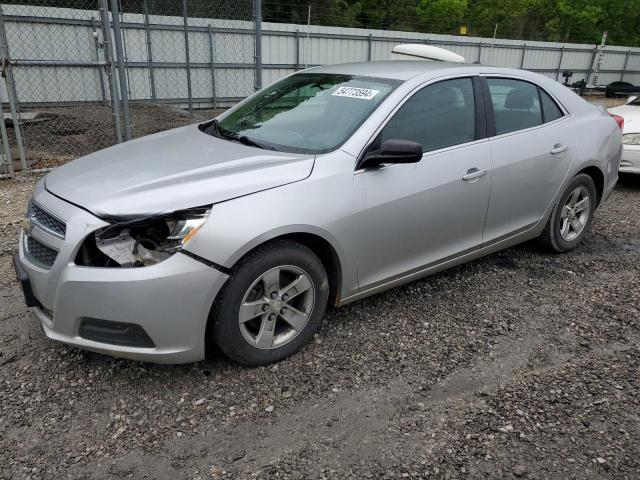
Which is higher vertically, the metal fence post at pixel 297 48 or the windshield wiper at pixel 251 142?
the windshield wiper at pixel 251 142

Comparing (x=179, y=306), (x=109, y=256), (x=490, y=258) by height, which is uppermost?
(x=109, y=256)

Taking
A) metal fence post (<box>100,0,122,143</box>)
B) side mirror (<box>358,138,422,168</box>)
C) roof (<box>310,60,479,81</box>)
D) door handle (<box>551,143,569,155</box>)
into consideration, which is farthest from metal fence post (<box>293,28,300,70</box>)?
side mirror (<box>358,138,422,168</box>)

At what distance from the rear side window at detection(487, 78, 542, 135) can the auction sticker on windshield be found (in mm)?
1014

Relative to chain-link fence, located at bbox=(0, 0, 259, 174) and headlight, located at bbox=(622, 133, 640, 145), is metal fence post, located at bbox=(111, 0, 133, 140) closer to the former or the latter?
chain-link fence, located at bbox=(0, 0, 259, 174)

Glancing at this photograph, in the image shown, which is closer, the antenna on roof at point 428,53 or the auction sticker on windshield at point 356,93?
the auction sticker on windshield at point 356,93

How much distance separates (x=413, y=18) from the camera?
1129 inches

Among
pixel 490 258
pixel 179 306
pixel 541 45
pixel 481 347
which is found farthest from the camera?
Result: pixel 541 45

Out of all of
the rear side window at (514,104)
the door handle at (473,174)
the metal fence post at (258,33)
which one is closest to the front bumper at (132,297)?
the door handle at (473,174)

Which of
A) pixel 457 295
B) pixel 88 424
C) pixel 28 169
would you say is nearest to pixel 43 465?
pixel 88 424

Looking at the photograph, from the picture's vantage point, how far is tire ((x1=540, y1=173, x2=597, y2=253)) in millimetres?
4574

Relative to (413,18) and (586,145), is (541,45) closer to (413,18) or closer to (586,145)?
(413,18)

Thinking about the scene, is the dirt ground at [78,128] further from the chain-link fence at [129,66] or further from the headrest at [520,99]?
the headrest at [520,99]

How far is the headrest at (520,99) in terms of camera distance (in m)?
4.15

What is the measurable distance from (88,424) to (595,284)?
12.3 feet
